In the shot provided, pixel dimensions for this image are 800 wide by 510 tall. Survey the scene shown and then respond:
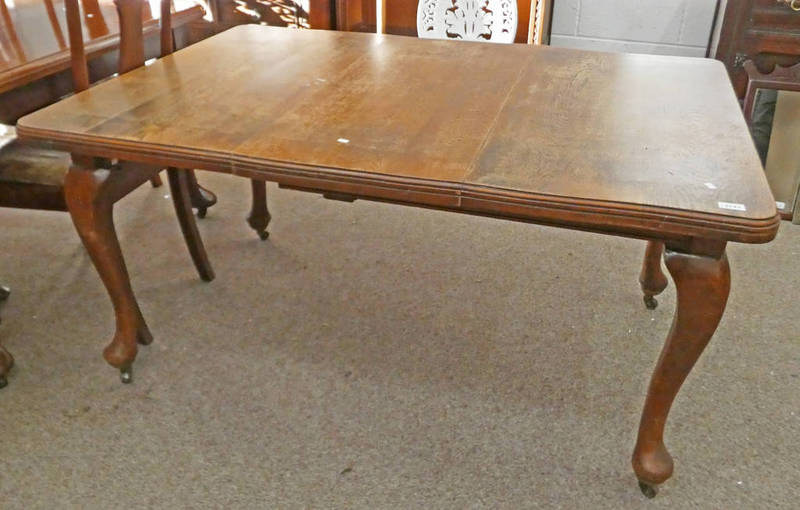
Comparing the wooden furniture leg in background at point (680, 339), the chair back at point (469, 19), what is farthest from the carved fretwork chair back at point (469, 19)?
the wooden furniture leg in background at point (680, 339)

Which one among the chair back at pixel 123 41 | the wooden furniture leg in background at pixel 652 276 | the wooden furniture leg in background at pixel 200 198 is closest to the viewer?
the chair back at pixel 123 41

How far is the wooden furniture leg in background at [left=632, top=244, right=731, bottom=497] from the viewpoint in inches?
43.2

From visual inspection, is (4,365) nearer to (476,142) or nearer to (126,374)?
(126,374)

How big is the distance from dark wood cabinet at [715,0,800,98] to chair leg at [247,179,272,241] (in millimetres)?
1655

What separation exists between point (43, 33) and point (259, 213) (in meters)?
0.80

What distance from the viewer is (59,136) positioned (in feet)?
4.27

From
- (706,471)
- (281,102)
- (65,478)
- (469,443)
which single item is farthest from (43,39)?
(706,471)

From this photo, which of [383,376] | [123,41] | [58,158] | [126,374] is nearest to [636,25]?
[383,376]

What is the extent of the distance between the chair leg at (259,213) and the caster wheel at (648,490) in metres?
1.40

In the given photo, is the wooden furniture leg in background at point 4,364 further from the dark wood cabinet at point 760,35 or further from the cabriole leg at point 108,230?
the dark wood cabinet at point 760,35

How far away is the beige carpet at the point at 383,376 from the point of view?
1426 millimetres

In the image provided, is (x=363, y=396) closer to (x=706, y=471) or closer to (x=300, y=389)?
(x=300, y=389)

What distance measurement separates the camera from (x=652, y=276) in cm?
190

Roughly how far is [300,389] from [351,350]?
192mm
